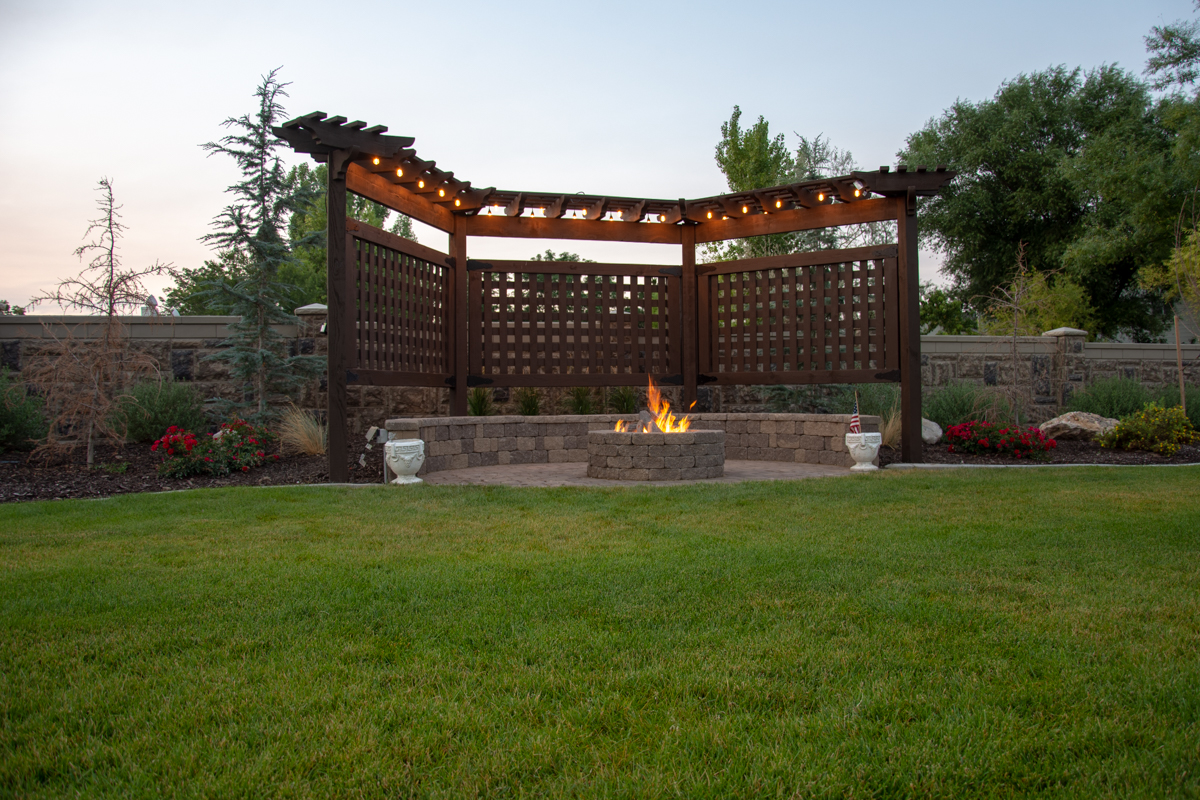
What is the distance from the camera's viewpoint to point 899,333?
948 centimetres

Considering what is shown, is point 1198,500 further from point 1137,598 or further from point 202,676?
point 202,676

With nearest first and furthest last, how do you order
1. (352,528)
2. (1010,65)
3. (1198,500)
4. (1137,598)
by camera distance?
(1137,598), (352,528), (1198,500), (1010,65)

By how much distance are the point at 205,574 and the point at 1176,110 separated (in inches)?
881

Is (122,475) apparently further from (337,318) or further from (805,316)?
(805,316)

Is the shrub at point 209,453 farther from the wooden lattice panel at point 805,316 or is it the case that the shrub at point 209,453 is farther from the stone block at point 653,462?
the wooden lattice panel at point 805,316

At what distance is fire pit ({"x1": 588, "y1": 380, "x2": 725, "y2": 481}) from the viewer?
7.60 metres

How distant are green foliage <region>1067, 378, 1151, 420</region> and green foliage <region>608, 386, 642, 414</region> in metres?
7.25

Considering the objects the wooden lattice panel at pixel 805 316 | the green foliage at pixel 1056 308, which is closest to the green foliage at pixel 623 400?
the wooden lattice panel at pixel 805 316

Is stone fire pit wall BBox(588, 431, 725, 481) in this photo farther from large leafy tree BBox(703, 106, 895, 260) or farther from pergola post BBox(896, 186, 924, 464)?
large leafy tree BBox(703, 106, 895, 260)

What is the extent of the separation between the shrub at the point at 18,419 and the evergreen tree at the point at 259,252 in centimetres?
203

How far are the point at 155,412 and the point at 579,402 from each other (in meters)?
6.17

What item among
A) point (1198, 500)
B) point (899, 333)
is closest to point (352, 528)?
point (1198, 500)

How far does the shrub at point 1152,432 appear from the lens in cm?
922

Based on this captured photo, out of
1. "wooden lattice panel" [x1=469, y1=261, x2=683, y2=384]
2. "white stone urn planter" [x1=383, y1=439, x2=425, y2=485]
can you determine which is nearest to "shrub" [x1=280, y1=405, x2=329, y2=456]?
"white stone urn planter" [x1=383, y1=439, x2=425, y2=485]
